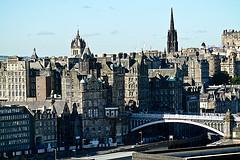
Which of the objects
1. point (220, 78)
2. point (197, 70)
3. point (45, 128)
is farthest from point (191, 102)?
point (45, 128)

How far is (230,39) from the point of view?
191m

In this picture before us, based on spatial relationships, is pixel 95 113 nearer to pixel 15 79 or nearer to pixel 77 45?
pixel 15 79

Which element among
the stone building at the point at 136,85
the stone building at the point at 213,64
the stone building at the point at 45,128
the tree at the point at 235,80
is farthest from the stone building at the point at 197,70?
the stone building at the point at 45,128

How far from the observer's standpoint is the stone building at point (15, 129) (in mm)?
81637

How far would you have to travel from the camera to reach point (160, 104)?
4176 inches

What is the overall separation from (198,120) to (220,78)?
149 ft

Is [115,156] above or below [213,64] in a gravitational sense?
below

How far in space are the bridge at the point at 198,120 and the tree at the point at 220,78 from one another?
1613 inches

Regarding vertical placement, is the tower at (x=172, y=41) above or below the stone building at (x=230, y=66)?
above

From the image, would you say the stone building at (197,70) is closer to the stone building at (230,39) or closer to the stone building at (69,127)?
the stone building at (69,127)

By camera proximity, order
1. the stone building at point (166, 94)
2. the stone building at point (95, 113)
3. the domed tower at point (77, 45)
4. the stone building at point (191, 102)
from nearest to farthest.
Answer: the stone building at point (95, 113) → the stone building at point (166, 94) → the stone building at point (191, 102) → the domed tower at point (77, 45)

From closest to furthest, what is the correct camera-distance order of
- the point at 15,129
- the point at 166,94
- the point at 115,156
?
the point at 115,156 → the point at 15,129 → the point at 166,94

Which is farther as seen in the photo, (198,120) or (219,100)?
(219,100)

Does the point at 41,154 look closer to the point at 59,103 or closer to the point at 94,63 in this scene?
the point at 59,103
